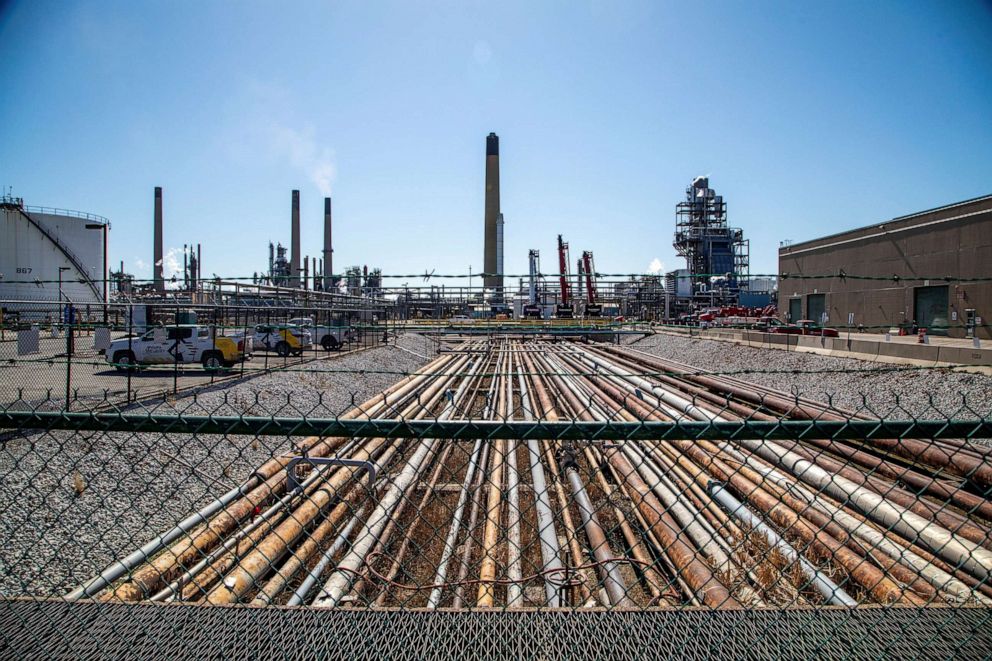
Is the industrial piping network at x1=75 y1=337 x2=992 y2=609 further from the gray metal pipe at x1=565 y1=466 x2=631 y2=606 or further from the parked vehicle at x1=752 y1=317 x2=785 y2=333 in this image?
the parked vehicle at x1=752 y1=317 x2=785 y2=333

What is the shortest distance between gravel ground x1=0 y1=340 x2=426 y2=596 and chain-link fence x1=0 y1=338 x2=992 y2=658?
3cm

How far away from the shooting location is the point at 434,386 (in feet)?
47.8

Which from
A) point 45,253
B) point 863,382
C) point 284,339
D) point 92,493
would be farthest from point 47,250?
point 863,382

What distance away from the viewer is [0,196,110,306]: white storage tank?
36719mm

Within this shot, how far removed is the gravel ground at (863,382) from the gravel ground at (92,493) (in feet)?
24.9

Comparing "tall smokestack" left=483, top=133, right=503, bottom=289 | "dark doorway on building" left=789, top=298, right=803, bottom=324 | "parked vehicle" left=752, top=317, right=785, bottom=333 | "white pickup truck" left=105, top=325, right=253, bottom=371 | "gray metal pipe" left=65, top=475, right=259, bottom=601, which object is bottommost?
"gray metal pipe" left=65, top=475, right=259, bottom=601

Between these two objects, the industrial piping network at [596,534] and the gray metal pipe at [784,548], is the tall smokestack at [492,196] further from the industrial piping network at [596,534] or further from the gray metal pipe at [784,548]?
the gray metal pipe at [784,548]

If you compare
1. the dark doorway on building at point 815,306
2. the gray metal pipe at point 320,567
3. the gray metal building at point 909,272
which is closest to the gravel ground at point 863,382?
the gray metal building at point 909,272

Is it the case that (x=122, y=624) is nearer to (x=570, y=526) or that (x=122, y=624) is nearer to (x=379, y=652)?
(x=379, y=652)

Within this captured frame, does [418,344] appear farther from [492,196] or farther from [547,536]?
[492,196]

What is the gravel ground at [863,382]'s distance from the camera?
10.5m

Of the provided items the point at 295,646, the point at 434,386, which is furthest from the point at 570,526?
the point at 434,386

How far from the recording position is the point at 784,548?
4.27m

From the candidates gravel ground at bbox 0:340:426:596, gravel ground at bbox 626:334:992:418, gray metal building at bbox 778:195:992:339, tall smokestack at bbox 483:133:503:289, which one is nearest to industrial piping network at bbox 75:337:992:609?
gravel ground at bbox 0:340:426:596
